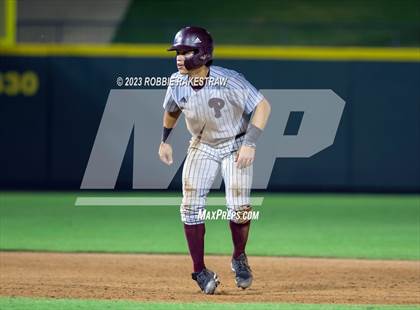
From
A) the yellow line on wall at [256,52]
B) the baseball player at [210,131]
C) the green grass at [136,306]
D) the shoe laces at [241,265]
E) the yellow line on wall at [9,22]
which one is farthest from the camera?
the yellow line on wall at [256,52]

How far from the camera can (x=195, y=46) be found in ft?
23.6

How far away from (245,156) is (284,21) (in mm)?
13190

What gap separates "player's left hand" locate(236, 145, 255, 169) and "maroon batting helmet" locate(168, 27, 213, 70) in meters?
0.67

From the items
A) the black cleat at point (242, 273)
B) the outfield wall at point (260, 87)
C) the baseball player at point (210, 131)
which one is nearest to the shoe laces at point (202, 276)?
the baseball player at point (210, 131)

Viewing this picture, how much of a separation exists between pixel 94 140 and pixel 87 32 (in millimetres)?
2248

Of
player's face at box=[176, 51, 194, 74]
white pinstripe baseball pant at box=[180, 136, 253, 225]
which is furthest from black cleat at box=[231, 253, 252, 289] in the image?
player's face at box=[176, 51, 194, 74]

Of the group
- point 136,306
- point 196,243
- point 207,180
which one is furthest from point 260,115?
point 136,306

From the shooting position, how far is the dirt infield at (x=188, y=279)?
7.27 meters

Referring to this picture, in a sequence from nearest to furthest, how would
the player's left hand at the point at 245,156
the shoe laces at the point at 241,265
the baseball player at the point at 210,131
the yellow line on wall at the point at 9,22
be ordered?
the player's left hand at the point at 245,156
the baseball player at the point at 210,131
the shoe laces at the point at 241,265
the yellow line on wall at the point at 9,22

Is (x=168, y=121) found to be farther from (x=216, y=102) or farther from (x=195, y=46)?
(x=195, y=46)

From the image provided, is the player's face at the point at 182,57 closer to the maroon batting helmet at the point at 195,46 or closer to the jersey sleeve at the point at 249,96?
the maroon batting helmet at the point at 195,46

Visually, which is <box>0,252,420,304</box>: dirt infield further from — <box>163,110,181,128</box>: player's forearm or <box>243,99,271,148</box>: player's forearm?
<box>163,110,181,128</box>: player's forearm

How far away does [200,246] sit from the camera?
24.1 feet

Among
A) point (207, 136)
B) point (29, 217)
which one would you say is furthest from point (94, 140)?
point (207, 136)
